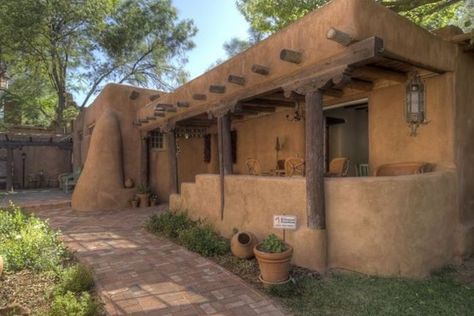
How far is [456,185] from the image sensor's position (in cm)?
583

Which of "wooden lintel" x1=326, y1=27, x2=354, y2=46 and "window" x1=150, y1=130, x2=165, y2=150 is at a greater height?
"wooden lintel" x1=326, y1=27, x2=354, y2=46

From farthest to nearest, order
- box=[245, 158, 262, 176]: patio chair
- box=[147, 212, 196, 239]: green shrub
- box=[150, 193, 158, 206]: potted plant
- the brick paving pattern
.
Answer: box=[150, 193, 158, 206]: potted plant → box=[245, 158, 262, 176]: patio chair → box=[147, 212, 196, 239]: green shrub → the brick paving pattern

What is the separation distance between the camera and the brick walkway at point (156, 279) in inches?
171

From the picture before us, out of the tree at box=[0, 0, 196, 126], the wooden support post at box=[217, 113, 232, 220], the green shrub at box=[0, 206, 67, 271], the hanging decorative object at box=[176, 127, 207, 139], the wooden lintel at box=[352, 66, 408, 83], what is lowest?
the green shrub at box=[0, 206, 67, 271]

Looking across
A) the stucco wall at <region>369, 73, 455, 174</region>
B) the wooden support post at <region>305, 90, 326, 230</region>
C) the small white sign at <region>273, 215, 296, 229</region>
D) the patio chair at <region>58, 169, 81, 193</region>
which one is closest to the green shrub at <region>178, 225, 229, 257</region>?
the small white sign at <region>273, 215, 296, 229</region>

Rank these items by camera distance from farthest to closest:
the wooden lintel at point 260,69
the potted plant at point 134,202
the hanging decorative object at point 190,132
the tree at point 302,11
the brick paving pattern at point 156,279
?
1. the hanging decorative object at point 190,132
2. the potted plant at point 134,202
3. the tree at point 302,11
4. the wooden lintel at point 260,69
5. the brick paving pattern at point 156,279

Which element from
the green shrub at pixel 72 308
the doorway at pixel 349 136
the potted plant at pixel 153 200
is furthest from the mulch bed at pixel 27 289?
the potted plant at pixel 153 200

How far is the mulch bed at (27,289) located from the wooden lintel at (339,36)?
4.92 meters

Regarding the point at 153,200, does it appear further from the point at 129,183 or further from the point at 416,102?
the point at 416,102

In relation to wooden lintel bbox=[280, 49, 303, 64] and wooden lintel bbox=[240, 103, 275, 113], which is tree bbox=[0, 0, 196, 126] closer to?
wooden lintel bbox=[240, 103, 275, 113]

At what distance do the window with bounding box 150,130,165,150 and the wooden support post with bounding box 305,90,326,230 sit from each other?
9.42m

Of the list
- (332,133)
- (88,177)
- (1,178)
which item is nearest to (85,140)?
(88,177)

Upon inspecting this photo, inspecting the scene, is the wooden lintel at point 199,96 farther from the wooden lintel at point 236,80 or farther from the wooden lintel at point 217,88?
the wooden lintel at point 236,80

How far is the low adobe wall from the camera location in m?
5.02
